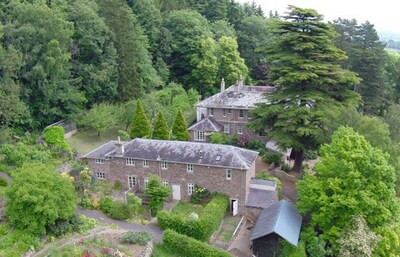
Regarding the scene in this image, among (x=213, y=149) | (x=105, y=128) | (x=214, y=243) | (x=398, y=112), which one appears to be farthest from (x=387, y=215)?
(x=105, y=128)

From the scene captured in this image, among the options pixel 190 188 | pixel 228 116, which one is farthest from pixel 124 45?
pixel 190 188

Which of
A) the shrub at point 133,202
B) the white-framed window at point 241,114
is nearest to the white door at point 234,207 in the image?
the shrub at point 133,202

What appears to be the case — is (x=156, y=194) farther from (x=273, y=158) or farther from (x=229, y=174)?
(x=273, y=158)

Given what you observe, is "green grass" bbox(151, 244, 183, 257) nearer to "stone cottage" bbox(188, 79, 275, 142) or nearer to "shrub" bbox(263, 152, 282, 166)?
"shrub" bbox(263, 152, 282, 166)

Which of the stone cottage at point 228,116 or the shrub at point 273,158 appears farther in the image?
the stone cottage at point 228,116

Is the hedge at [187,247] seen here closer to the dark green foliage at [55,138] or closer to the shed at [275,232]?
the shed at [275,232]

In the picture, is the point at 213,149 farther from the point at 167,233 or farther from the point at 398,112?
the point at 398,112
